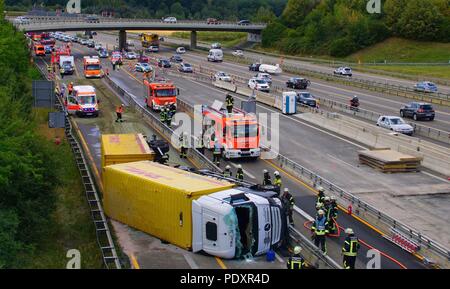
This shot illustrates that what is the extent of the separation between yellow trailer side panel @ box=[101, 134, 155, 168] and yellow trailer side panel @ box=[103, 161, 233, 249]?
199 centimetres

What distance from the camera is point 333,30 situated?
125 m

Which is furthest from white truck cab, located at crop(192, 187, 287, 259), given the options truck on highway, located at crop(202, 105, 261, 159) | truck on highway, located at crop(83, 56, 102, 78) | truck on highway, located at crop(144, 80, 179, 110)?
truck on highway, located at crop(83, 56, 102, 78)

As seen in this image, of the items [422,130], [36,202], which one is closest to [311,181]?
[36,202]

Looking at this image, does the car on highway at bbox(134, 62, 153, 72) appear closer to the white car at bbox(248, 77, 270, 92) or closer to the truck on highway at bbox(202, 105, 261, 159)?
the white car at bbox(248, 77, 270, 92)

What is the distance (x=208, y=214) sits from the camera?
20.2m

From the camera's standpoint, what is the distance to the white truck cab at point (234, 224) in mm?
20062

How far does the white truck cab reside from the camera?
20.1 metres

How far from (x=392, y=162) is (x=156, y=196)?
640 inches

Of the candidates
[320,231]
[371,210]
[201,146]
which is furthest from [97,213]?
[201,146]

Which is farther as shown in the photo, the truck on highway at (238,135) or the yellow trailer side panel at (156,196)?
the truck on highway at (238,135)

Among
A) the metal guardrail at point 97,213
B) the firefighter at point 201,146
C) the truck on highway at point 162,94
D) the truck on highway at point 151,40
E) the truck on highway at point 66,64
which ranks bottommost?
the metal guardrail at point 97,213

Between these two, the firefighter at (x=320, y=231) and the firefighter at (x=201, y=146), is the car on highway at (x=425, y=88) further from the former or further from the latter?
the firefighter at (x=320, y=231)

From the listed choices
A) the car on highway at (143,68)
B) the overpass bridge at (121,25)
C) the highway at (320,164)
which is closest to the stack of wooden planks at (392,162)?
the highway at (320,164)
